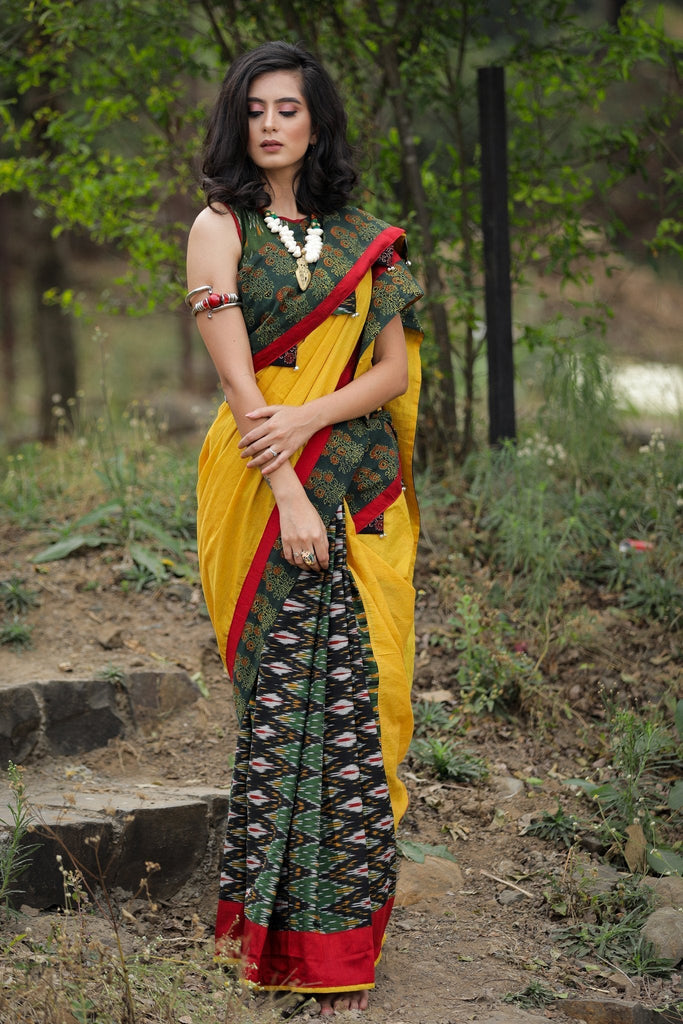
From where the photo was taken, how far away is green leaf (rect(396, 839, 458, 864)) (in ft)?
10.2

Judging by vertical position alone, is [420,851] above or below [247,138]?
below

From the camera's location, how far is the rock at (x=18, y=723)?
10.8ft

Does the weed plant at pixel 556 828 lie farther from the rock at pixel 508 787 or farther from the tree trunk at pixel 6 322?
the tree trunk at pixel 6 322

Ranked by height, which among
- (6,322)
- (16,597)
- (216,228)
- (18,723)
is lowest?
(18,723)

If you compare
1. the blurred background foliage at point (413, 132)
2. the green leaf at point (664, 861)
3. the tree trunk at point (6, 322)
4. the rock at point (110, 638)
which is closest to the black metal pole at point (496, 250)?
the blurred background foliage at point (413, 132)

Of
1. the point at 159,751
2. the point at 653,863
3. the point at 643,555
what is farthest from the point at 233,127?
the point at 643,555

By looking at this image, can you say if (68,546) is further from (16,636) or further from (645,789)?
(645,789)

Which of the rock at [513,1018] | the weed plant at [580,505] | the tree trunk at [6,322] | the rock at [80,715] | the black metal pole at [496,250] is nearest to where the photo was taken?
the rock at [513,1018]

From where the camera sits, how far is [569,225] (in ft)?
15.5

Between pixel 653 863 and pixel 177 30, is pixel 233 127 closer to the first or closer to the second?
pixel 653 863

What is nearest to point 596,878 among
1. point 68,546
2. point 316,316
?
point 316,316

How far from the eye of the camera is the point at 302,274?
2.48 m

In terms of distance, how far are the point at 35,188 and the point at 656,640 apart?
349cm

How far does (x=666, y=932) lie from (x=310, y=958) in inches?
37.0
